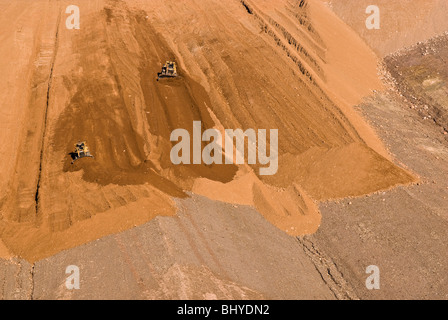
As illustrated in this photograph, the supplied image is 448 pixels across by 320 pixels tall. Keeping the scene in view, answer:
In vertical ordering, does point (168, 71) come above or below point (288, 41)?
below

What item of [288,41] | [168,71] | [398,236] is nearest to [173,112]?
[168,71]

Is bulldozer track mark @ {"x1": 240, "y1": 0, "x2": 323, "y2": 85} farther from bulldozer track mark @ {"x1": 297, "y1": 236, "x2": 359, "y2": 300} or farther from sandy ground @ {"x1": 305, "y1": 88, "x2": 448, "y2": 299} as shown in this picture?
bulldozer track mark @ {"x1": 297, "y1": 236, "x2": 359, "y2": 300}

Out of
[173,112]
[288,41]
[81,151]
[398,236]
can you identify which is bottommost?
[398,236]

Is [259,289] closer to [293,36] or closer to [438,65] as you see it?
[293,36]

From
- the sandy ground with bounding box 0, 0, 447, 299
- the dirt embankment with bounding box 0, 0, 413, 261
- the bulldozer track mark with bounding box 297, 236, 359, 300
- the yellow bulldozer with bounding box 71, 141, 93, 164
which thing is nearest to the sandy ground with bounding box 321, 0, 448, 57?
the dirt embankment with bounding box 0, 0, 413, 261

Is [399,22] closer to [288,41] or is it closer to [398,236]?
[288,41]

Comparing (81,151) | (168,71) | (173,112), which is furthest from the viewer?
(168,71)
